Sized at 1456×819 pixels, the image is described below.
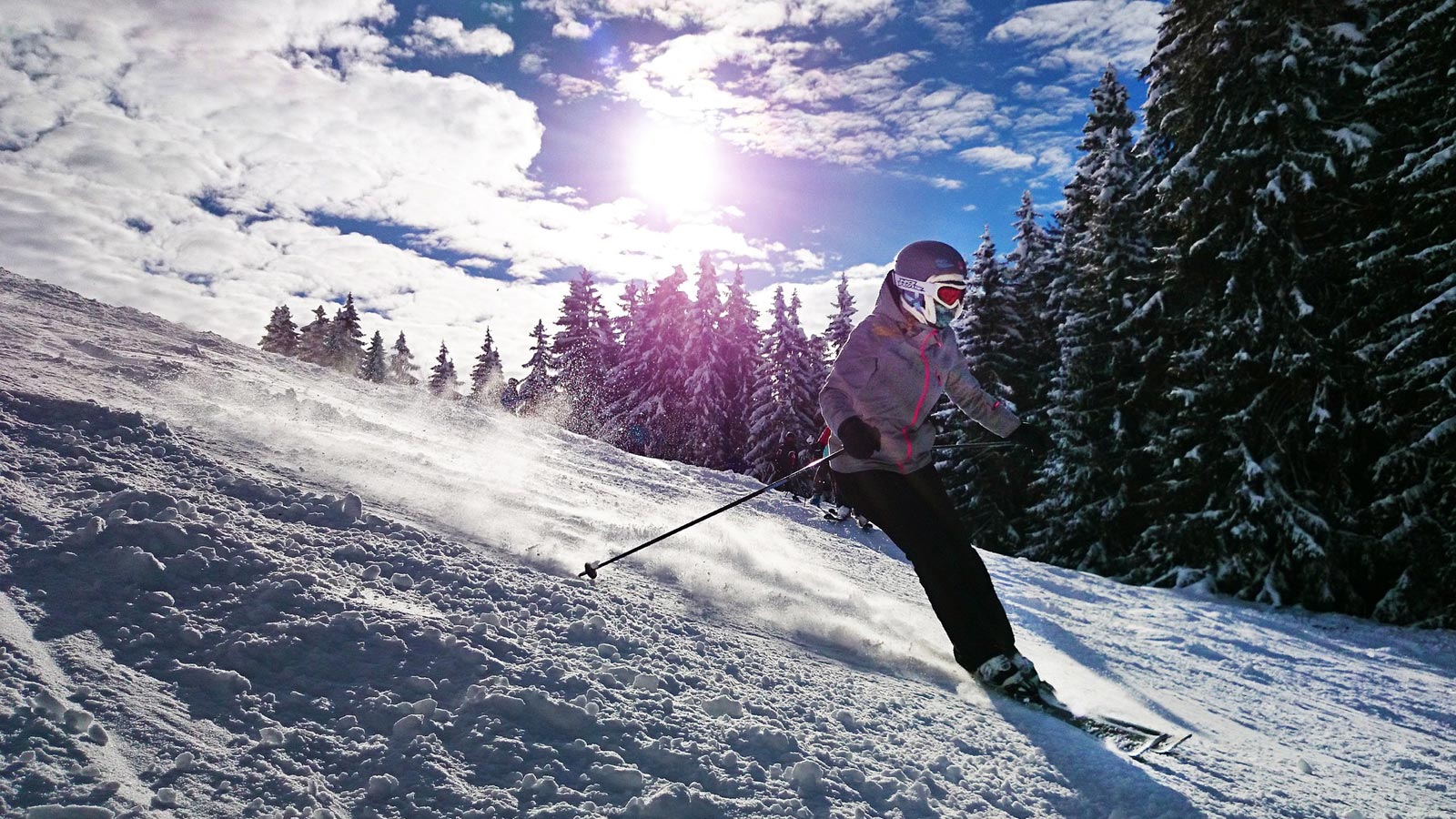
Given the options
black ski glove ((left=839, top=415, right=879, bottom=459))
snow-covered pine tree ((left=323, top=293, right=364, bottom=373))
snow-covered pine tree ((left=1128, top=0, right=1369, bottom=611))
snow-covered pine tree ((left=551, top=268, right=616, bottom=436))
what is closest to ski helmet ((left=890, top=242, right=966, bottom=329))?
black ski glove ((left=839, top=415, right=879, bottom=459))

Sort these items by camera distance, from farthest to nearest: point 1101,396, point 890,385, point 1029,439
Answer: point 1101,396, point 1029,439, point 890,385

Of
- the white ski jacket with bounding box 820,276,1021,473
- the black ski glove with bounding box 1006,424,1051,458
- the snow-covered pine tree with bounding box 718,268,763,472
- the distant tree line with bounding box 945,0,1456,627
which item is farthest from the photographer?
the snow-covered pine tree with bounding box 718,268,763,472

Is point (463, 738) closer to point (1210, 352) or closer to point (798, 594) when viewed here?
point (798, 594)

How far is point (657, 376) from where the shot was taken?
1476 inches

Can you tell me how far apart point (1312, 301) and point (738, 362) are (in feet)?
99.4

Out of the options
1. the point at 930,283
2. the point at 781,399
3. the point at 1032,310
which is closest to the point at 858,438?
the point at 930,283

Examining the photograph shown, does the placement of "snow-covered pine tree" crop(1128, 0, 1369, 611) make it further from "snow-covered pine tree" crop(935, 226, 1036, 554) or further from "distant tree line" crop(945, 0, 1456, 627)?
"snow-covered pine tree" crop(935, 226, 1036, 554)

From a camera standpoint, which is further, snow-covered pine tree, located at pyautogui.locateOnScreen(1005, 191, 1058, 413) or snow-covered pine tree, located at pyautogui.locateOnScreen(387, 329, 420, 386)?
snow-covered pine tree, located at pyautogui.locateOnScreen(387, 329, 420, 386)

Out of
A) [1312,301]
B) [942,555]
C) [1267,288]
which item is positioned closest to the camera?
[942,555]

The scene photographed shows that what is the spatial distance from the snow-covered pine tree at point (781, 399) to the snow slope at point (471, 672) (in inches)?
1106

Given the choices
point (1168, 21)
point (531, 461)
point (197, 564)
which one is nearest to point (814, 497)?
point (531, 461)

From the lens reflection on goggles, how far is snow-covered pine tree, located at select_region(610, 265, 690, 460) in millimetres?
31913

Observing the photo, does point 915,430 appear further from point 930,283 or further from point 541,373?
point 541,373

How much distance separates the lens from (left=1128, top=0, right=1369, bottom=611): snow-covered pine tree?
11008 millimetres
